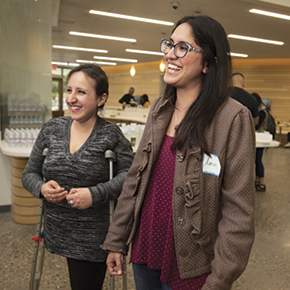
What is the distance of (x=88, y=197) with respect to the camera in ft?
5.02

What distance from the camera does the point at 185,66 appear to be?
3.78ft

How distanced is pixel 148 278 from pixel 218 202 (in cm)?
45

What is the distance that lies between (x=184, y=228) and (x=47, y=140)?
907 mm

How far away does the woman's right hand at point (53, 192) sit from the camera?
1.52 meters

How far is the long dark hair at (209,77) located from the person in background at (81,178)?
1.93ft

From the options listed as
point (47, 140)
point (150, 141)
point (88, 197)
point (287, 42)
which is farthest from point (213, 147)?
point (287, 42)

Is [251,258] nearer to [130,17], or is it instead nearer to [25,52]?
[25,52]

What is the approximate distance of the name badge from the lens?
1.05 m

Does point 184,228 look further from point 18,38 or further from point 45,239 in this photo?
point 18,38

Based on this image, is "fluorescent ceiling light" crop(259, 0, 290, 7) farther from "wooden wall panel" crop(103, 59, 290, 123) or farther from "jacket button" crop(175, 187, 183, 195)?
"wooden wall panel" crop(103, 59, 290, 123)

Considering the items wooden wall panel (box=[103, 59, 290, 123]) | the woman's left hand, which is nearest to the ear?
the woman's left hand

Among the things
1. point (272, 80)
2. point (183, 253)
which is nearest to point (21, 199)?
point (183, 253)

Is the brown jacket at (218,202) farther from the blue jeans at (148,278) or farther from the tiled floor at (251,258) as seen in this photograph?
the tiled floor at (251,258)

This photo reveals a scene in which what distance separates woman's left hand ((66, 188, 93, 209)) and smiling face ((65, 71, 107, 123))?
0.36m
